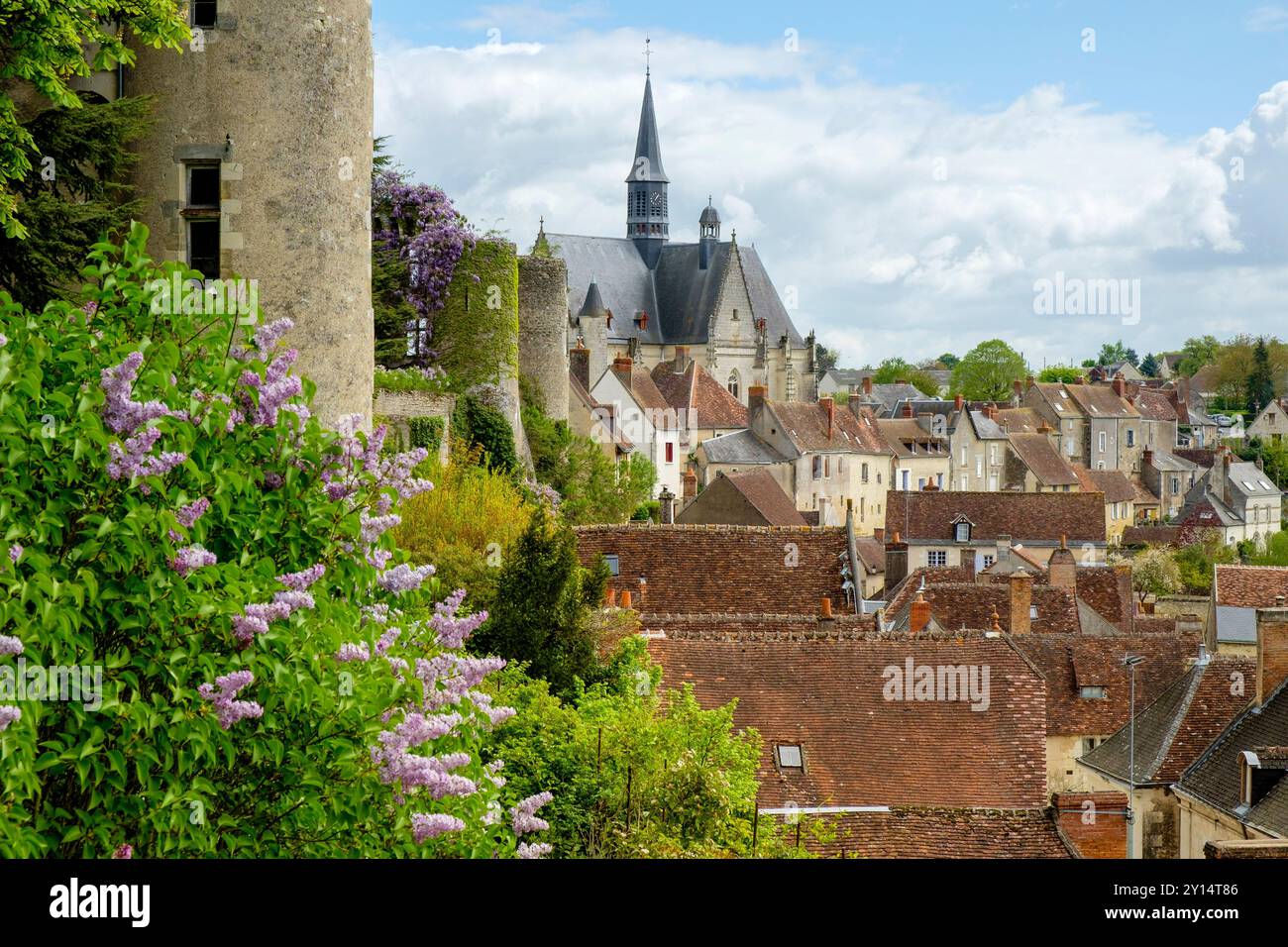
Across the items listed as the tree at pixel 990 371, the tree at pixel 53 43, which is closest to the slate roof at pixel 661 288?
the tree at pixel 990 371

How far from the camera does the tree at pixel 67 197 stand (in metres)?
15.8

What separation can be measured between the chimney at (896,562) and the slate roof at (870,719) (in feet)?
117

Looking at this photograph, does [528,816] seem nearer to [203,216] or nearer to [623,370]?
[203,216]

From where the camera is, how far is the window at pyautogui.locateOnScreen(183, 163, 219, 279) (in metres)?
16.8

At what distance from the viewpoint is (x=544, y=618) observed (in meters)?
18.2

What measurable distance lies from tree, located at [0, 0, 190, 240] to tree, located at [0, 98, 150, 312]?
0.39 metres

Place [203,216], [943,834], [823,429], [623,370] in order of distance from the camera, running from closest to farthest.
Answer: [203,216] → [943,834] → [623,370] → [823,429]

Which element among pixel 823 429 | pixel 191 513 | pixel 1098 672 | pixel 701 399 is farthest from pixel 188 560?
pixel 701 399

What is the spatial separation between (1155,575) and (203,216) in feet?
189

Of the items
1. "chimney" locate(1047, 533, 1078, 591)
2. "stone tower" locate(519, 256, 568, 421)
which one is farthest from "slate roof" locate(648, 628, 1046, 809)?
"chimney" locate(1047, 533, 1078, 591)

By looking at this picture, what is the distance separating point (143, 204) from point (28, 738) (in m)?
12.5

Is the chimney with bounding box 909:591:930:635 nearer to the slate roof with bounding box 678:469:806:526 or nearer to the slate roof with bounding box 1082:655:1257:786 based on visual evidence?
the slate roof with bounding box 1082:655:1257:786
